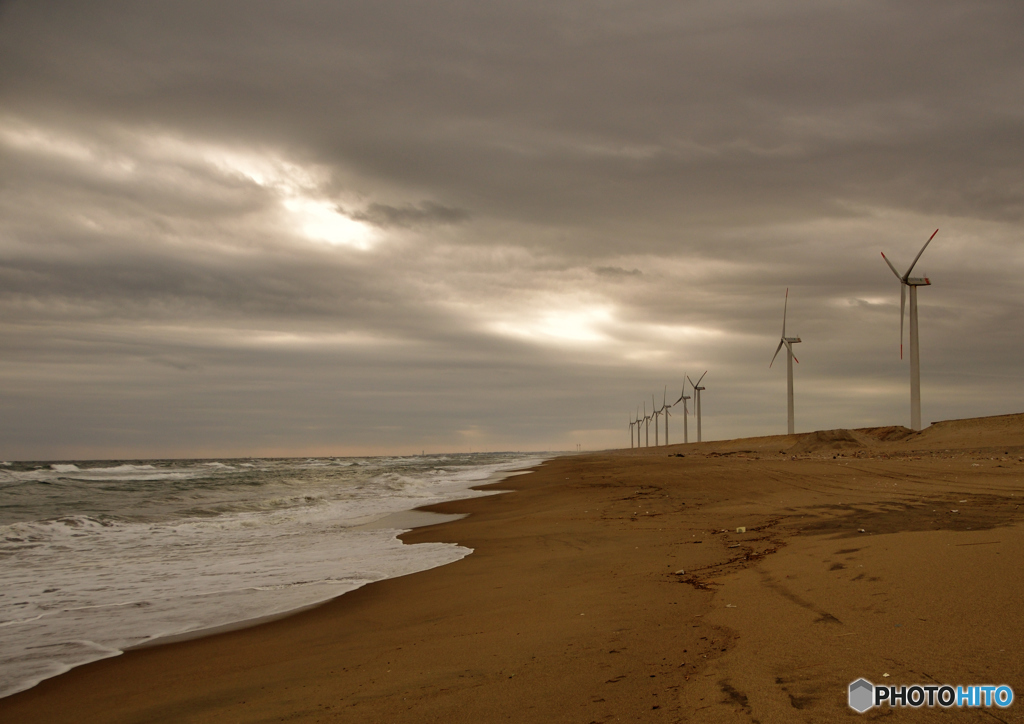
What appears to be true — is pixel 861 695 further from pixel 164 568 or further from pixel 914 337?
pixel 914 337

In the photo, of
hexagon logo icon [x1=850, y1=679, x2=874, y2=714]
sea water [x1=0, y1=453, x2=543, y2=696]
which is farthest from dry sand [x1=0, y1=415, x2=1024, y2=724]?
sea water [x1=0, y1=453, x2=543, y2=696]

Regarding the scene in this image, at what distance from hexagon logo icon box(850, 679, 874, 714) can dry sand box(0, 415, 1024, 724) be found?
0.18ft

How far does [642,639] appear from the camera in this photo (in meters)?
4.75

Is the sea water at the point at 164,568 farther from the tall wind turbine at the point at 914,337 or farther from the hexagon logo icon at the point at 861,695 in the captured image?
the tall wind turbine at the point at 914,337

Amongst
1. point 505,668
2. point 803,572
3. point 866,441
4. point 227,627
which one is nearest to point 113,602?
point 227,627

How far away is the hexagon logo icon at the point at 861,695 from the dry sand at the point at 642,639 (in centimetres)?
5

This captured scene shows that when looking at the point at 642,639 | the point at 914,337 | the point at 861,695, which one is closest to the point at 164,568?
the point at 642,639

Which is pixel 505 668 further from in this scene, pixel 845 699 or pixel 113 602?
pixel 113 602

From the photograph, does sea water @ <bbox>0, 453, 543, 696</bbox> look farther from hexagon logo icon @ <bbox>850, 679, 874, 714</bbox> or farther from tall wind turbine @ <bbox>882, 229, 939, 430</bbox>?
tall wind turbine @ <bbox>882, 229, 939, 430</bbox>

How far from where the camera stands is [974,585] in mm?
4770

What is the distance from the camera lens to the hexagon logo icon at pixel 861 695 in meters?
3.20

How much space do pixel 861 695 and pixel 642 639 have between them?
5.57 ft

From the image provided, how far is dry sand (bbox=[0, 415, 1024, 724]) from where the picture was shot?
3.63 m

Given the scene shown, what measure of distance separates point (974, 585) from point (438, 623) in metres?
4.55
